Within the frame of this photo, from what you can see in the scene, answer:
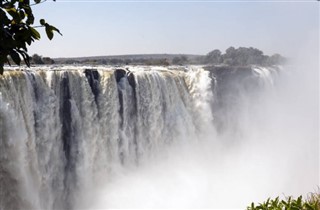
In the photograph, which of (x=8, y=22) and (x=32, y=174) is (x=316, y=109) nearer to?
(x=32, y=174)

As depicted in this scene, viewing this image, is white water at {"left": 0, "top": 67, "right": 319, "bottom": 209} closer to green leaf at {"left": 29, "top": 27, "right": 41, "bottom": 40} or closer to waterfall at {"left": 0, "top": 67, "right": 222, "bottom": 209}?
waterfall at {"left": 0, "top": 67, "right": 222, "bottom": 209}

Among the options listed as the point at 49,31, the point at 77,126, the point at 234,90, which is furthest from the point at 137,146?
the point at 49,31

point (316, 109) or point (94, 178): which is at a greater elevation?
point (316, 109)

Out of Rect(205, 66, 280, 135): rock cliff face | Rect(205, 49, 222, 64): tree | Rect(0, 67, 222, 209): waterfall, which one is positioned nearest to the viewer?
Rect(0, 67, 222, 209): waterfall

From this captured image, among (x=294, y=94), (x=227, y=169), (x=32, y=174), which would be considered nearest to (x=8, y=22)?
(x=32, y=174)

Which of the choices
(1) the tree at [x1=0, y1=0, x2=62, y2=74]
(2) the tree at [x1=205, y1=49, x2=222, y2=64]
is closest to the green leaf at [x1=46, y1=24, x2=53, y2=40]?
(1) the tree at [x1=0, y1=0, x2=62, y2=74]

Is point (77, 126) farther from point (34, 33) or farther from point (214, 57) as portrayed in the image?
point (214, 57)
